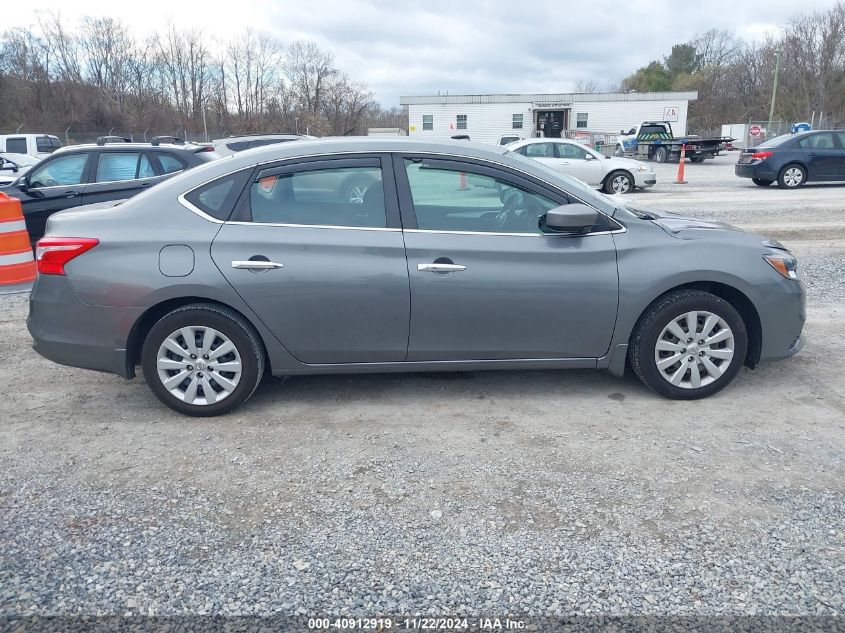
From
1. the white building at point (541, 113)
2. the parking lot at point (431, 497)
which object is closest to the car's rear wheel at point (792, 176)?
the parking lot at point (431, 497)

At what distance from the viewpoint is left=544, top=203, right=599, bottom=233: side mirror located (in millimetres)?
4016

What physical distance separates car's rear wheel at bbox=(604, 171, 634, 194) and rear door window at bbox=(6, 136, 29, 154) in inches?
829

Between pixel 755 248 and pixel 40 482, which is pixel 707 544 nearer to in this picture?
pixel 755 248

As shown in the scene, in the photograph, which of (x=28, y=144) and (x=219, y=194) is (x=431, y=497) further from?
(x=28, y=144)

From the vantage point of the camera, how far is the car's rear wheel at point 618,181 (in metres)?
18.2

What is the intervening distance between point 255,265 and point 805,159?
18.2m

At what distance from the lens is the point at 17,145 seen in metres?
24.8

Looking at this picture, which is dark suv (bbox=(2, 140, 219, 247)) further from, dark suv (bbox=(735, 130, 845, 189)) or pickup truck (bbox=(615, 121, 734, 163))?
pickup truck (bbox=(615, 121, 734, 163))

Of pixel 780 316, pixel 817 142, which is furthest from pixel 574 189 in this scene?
pixel 817 142

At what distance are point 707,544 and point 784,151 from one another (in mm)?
18190

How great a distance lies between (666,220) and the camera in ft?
15.2

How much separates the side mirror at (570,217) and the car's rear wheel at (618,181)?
1503 cm

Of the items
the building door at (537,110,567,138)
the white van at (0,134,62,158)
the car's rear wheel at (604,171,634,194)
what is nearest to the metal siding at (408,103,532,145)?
the building door at (537,110,567,138)

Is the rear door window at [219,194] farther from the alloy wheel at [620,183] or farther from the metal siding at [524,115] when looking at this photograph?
the metal siding at [524,115]
